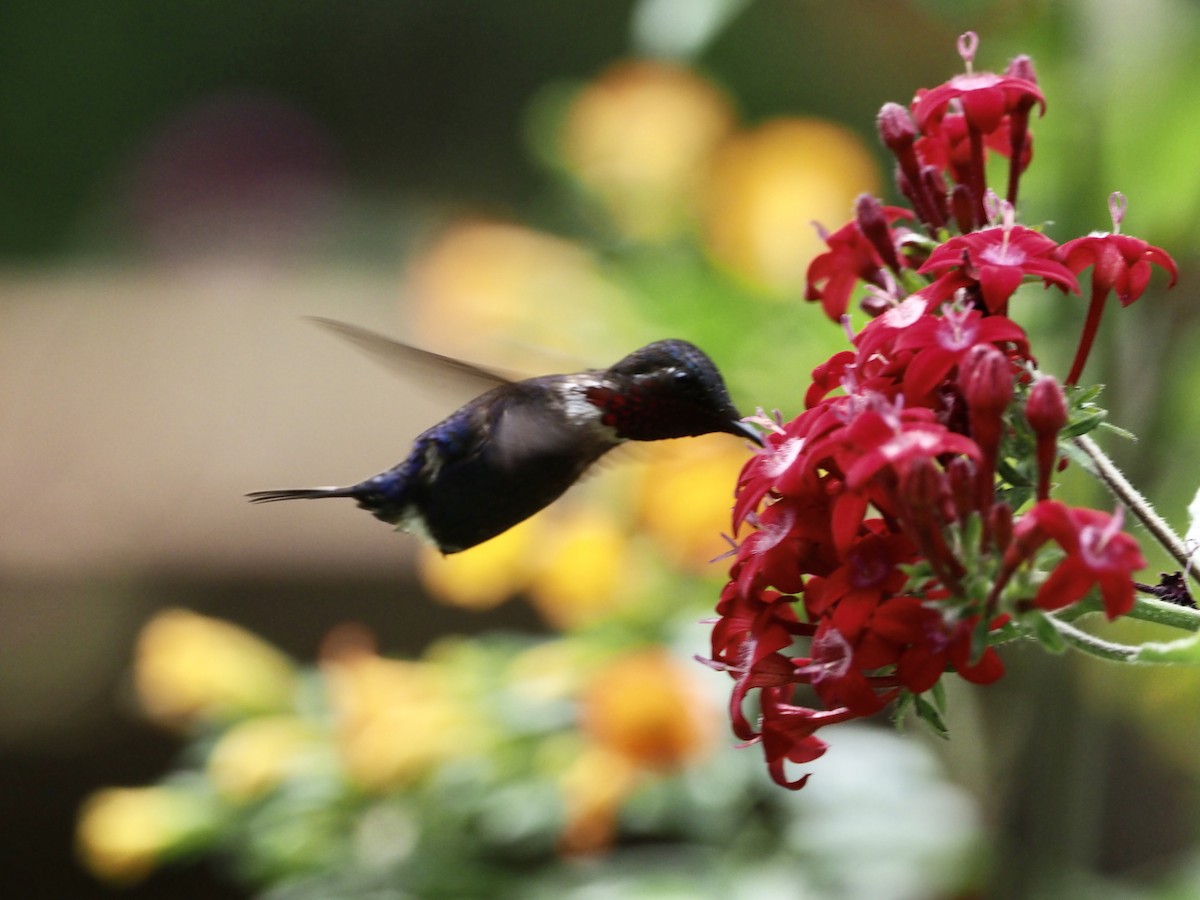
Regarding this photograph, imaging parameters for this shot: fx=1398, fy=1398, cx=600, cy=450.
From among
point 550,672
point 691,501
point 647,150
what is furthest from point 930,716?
point 647,150

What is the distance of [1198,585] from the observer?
1.84 ft

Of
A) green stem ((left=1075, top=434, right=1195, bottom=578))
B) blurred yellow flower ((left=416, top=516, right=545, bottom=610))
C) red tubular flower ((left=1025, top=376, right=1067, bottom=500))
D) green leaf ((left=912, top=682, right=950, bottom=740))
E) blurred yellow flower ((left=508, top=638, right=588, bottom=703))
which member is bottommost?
blurred yellow flower ((left=508, top=638, right=588, bottom=703))

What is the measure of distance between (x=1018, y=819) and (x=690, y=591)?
0.34 m

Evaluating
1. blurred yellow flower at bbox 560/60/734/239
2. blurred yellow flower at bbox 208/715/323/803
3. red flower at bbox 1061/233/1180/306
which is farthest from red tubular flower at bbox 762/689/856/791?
blurred yellow flower at bbox 560/60/734/239

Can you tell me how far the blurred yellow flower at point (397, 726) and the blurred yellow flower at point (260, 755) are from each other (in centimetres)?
5

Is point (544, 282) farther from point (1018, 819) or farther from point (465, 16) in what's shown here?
point (465, 16)

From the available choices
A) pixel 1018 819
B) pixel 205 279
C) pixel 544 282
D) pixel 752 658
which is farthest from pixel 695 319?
pixel 205 279

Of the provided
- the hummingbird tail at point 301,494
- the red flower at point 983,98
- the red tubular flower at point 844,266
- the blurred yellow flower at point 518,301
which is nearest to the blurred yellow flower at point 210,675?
the blurred yellow flower at point 518,301

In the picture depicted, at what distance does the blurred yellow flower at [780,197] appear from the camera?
1.31 m

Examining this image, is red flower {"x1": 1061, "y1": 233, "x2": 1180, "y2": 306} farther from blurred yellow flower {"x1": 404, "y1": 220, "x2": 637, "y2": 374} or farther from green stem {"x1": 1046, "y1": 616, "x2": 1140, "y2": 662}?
blurred yellow flower {"x1": 404, "y1": 220, "x2": 637, "y2": 374}

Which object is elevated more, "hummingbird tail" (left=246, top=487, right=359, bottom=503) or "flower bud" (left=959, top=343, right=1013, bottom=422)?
"flower bud" (left=959, top=343, right=1013, bottom=422)

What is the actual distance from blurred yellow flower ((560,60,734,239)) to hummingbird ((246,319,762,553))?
1.91 ft

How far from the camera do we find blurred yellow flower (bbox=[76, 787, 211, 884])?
129 cm

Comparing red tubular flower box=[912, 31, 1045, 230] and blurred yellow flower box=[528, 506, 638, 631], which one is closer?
red tubular flower box=[912, 31, 1045, 230]
